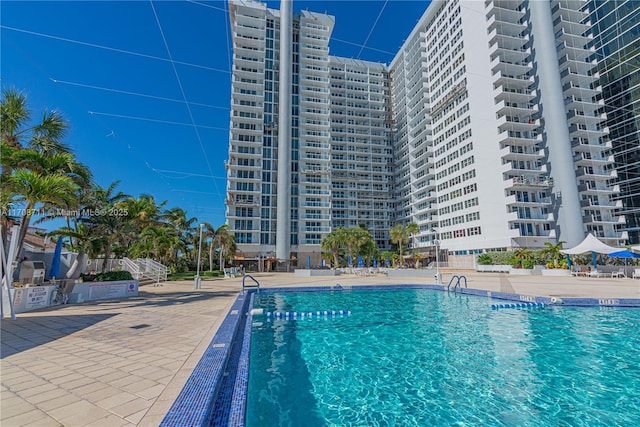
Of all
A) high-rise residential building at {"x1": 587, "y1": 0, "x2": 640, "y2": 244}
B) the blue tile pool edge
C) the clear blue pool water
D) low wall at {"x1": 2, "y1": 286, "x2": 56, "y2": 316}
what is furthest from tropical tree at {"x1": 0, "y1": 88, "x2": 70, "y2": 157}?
high-rise residential building at {"x1": 587, "y1": 0, "x2": 640, "y2": 244}

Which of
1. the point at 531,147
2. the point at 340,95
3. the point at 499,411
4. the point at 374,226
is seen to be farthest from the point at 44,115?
the point at 340,95

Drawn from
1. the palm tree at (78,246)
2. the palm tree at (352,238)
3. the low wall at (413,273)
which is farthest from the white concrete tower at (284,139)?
the palm tree at (78,246)

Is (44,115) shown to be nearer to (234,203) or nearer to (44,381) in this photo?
(44,381)

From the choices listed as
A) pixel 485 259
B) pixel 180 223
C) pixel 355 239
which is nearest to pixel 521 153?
pixel 485 259

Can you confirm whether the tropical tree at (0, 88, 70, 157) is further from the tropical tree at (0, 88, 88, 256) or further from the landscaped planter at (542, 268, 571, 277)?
the landscaped planter at (542, 268, 571, 277)

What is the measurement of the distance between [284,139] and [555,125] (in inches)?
1626

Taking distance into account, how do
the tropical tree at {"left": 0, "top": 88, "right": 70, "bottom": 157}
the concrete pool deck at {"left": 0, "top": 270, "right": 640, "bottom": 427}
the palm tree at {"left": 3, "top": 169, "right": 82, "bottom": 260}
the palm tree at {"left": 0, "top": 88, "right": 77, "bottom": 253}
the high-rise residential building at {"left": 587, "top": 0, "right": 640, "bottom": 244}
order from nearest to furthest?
the concrete pool deck at {"left": 0, "top": 270, "right": 640, "bottom": 427} → the palm tree at {"left": 3, "top": 169, "right": 82, "bottom": 260} → the palm tree at {"left": 0, "top": 88, "right": 77, "bottom": 253} → the tropical tree at {"left": 0, "top": 88, "right": 70, "bottom": 157} → the high-rise residential building at {"left": 587, "top": 0, "right": 640, "bottom": 244}

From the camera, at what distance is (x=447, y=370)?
20.8ft

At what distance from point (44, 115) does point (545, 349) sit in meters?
20.0

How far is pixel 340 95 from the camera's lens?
6988cm

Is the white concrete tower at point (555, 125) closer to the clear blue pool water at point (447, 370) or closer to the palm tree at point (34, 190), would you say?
the clear blue pool water at point (447, 370)

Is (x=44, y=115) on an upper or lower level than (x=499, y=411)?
upper

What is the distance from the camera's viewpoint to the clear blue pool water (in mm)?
4742

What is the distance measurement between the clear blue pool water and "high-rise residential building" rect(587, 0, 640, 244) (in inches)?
1873
